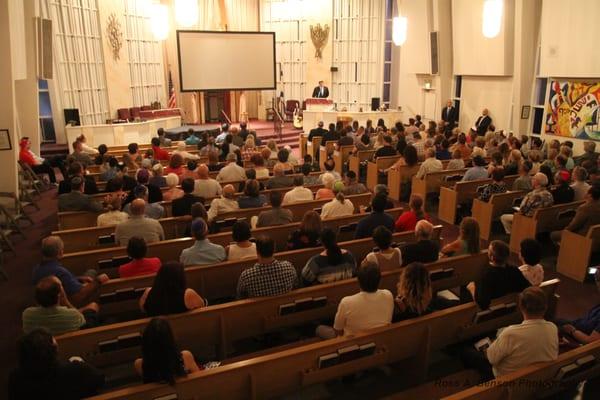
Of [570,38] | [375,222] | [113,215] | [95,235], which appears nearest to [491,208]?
[375,222]

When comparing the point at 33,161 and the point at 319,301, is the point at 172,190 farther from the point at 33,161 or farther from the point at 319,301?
the point at 33,161

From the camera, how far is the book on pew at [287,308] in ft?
11.1

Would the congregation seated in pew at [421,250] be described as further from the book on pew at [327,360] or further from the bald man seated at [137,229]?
the bald man seated at [137,229]

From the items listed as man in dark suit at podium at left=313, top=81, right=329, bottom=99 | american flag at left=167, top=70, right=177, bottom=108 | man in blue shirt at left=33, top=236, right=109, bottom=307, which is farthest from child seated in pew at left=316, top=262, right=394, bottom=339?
american flag at left=167, top=70, right=177, bottom=108

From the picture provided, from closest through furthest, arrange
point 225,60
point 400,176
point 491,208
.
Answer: point 491,208 < point 400,176 < point 225,60

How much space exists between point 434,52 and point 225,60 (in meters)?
6.38

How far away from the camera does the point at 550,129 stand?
1044cm

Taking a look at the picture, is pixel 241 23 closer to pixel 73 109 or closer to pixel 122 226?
pixel 73 109

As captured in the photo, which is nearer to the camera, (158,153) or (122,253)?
(122,253)

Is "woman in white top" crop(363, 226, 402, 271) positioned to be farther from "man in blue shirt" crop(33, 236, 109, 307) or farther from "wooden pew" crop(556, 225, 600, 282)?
"wooden pew" crop(556, 225, 600, 282)

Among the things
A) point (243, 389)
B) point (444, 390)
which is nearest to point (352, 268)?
point (444, 390)

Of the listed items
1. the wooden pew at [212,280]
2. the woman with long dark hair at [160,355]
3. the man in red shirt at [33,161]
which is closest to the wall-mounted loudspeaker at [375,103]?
the man in red shirt at [33,161]

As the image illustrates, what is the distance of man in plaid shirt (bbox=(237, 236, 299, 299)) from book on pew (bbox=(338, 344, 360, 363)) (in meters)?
0.82

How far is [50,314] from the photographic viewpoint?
2.98 meters
